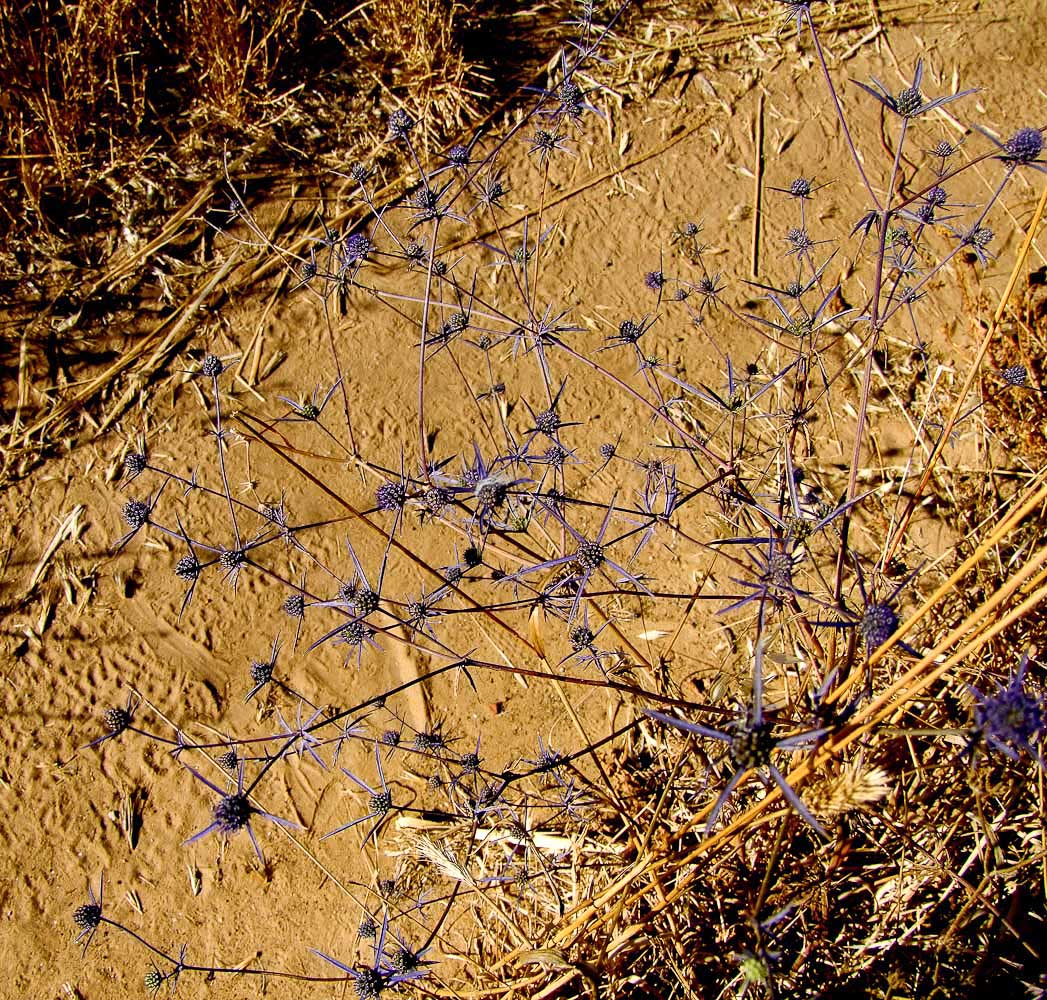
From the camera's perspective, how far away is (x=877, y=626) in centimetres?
175

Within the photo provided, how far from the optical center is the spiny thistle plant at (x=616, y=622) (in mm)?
2104

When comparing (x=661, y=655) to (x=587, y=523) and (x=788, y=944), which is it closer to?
(x=587, y=523)

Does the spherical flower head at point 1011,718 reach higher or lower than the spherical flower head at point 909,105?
lower

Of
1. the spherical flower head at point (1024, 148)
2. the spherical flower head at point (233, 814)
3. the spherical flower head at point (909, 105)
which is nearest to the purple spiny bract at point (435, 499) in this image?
the spherical flower head at point (233, 814)

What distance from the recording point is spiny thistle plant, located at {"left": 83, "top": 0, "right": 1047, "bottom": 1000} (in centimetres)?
210

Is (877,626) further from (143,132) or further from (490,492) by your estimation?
(143,132)

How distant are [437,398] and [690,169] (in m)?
1.89

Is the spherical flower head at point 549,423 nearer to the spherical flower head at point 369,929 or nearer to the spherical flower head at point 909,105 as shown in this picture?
the spherical flower head at point 909,105

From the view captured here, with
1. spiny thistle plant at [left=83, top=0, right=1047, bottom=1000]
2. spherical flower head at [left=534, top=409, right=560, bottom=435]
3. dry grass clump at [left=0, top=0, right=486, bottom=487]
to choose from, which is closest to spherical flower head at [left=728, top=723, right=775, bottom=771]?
spiny thistle plant at [left=83, top=0, right=1047, bottom=1000]

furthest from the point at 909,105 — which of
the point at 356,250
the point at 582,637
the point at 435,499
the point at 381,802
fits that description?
the point at 381,802

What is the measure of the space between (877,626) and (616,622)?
1629mm

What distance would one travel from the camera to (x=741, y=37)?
4496mm

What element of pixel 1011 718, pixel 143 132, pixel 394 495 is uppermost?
pixel 1011 718

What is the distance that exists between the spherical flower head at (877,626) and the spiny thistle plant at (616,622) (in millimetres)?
12
